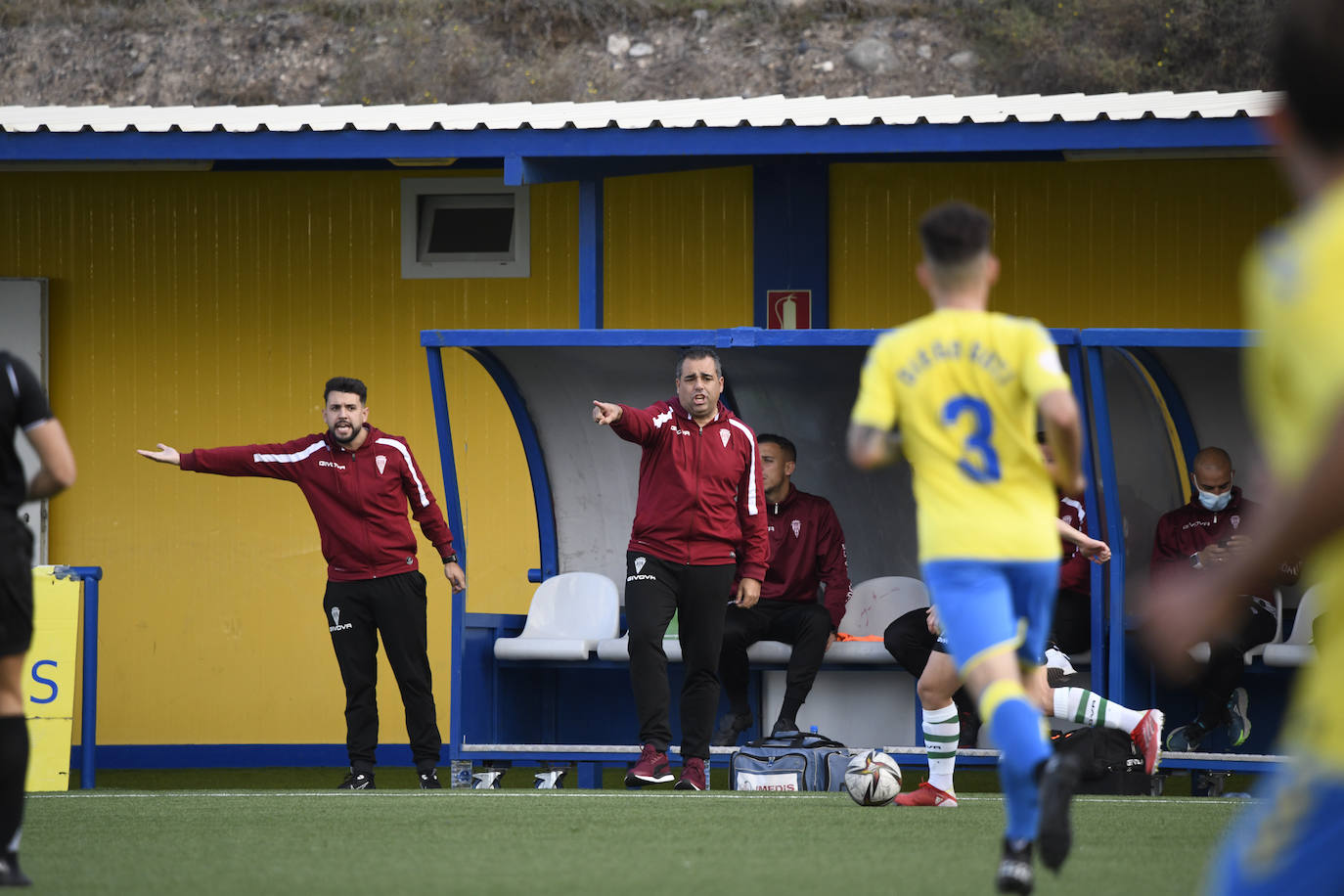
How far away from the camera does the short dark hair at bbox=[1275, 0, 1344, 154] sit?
1.91m

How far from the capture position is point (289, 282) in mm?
10883

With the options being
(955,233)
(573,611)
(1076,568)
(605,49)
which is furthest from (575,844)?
(605,49)

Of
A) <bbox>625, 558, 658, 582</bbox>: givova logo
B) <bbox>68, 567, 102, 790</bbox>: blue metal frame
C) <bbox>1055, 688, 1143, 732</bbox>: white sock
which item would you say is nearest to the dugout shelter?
<bbox>68, 567, 102, 790</bbox>: blue metal frame

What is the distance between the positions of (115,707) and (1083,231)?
623 cm

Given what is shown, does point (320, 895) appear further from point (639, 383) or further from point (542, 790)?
point (639, 383)

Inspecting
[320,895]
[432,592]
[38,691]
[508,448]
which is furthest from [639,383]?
[320,895]

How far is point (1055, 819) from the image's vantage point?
420cm

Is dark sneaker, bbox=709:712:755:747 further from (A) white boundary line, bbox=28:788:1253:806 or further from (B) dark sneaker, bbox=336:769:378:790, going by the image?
(B) dark sneaker, bbox=336:769:378:790

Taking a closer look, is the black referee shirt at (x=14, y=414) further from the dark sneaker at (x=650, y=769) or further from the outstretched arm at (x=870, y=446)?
the dark sneaker at (x=650, y=769)

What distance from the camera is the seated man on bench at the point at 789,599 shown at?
9.01m


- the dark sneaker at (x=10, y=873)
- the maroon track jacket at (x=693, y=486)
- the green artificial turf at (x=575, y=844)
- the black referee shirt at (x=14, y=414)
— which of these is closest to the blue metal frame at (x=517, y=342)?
the maroon track jacket at (x=693, y=486)

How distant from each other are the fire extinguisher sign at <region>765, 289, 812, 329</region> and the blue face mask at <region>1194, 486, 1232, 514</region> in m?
2.53

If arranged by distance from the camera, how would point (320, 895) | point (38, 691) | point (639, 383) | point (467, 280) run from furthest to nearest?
point (467, 280) → point (639, 383) → point (38, 691) → point (320, 895)

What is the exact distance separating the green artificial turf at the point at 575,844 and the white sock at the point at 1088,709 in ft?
1.09
